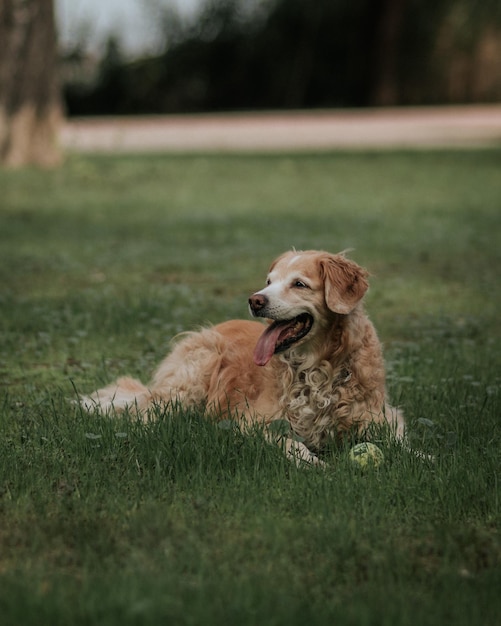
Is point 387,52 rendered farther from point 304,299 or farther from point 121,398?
point 304,299

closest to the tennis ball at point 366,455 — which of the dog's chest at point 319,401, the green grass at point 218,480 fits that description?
the green grass at point 218,480

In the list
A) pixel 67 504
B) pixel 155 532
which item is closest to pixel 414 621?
pixel 155 532

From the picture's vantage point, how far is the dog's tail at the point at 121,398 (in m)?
5.90

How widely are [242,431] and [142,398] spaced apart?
0.94 metres

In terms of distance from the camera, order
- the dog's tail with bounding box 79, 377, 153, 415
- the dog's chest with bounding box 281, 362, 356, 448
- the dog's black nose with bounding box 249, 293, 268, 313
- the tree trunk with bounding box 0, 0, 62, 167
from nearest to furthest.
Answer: the dog's black nose with bounding box 249, 293, 268, 313, the dog's chest with bounding box 281, 362, 356, 448, the dog's tail with bounding box 79, 377, 153, 415, the tree trunk with bounding box 0, 0, 62, 167

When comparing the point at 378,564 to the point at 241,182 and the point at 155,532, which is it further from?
the point at 241,182

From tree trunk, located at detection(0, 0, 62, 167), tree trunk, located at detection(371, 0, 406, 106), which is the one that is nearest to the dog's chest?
tree trunk, located at detection(0, 0, 62, 167)

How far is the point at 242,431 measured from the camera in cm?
552

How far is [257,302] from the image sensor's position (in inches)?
213

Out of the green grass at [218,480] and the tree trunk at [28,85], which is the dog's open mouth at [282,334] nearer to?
the green grass at [218,480]

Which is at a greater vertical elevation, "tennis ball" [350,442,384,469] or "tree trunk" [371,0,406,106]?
"tree trunk" [371,0,406,106]

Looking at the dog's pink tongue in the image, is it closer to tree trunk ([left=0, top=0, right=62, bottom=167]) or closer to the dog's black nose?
the dog's black nose

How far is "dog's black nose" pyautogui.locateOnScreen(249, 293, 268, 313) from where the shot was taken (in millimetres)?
5402

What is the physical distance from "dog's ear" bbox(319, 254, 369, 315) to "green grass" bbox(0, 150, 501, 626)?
2.48ft
